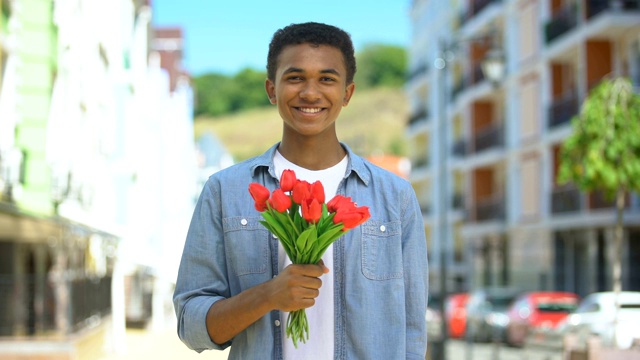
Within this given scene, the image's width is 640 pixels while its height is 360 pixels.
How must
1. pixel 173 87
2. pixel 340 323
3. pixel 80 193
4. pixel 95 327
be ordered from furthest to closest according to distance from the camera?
pixel 173 87, pixel 80 193, pixel 95 327, pixel 340 323

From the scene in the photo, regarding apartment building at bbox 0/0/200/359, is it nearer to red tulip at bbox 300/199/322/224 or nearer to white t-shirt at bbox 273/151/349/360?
white t-shirt at bbox 273/151/349/360

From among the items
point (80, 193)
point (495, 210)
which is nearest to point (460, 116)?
point (495, 210)

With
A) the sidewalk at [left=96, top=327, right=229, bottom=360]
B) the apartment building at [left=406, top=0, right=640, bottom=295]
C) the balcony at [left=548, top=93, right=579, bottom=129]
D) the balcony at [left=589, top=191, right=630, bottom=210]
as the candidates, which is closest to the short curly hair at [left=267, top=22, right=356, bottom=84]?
the sidewalk at [left=96, top=327, right=229, bottom=360]

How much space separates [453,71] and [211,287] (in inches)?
2463

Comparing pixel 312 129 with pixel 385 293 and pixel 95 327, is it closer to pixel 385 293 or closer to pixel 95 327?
pixel 385 293

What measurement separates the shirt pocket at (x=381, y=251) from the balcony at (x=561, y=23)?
38763 mm

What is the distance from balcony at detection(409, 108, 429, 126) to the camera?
7119 cm

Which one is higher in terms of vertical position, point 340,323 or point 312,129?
point 312,129

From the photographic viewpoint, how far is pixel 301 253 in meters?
3.19

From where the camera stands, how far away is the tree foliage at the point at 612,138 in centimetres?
1986

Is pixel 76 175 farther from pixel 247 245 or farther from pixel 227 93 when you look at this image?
pixel 227 93

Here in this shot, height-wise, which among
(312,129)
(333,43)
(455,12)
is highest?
(455,12)

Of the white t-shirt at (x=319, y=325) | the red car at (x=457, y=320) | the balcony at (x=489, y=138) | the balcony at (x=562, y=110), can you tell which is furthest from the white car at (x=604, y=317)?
the balcony at (x=489, y=138)

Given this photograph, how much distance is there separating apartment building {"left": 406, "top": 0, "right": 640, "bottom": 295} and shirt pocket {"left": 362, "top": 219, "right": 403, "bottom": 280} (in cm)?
2250
